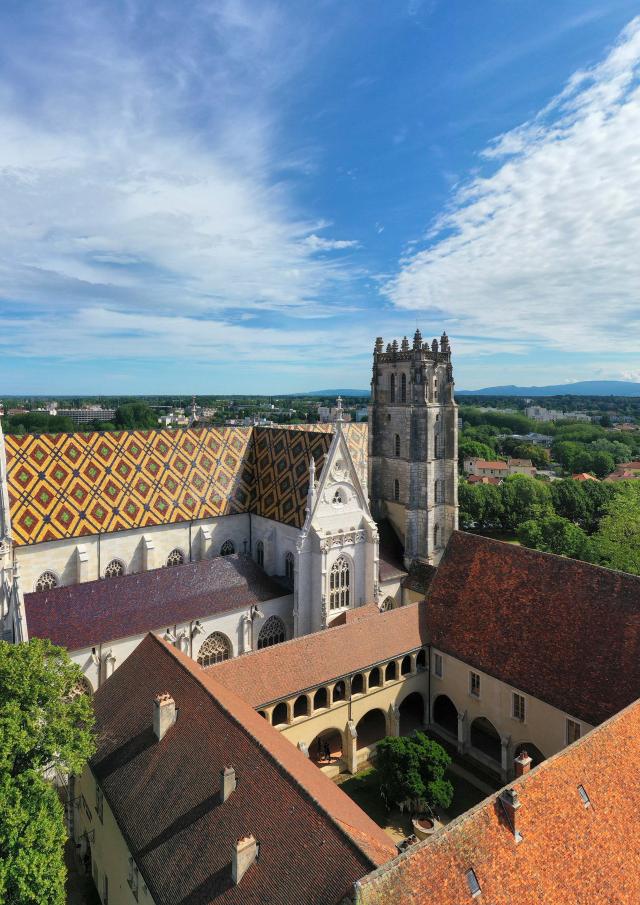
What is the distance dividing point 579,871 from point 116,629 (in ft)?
64.9

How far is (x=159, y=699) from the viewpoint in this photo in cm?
1708

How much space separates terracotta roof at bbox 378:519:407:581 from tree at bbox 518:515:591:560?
599 inches

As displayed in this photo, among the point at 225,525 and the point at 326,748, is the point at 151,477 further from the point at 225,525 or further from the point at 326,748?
the point at 326,748

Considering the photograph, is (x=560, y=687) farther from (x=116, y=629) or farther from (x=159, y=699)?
(x=116, y=629)

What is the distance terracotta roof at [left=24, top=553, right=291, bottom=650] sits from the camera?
2456 cm

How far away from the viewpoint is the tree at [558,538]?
45406mm

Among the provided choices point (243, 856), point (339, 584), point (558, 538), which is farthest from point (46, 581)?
point (558, 538)

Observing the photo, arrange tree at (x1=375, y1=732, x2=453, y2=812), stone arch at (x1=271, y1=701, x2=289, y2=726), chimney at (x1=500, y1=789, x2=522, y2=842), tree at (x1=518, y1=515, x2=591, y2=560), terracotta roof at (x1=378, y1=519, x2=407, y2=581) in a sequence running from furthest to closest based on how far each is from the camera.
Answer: tree at (x1=518, y1=515, x2=591, y2=560), terracotta roof at (x1=378, y1=519, x2=407, y2=581), stone arch at (x1=271, y1=701, x2=289, y2=726), tree at (x1=375, y1=732, x2=453, y2=812), chimney at (x1=500, y1=789, x2=522, y2=842)

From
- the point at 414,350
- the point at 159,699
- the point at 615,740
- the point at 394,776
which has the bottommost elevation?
the point at 394,776

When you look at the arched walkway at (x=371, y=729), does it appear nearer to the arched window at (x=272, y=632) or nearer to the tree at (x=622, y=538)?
the arched window at (x=272, y=632)

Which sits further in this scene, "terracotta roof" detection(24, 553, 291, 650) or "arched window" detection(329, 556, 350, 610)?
"arched window" detection(329, 556, 350, 610)

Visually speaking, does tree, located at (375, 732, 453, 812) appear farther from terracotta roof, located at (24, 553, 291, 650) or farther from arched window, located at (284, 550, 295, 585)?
arched window, located at (284, 550, 295, 585)

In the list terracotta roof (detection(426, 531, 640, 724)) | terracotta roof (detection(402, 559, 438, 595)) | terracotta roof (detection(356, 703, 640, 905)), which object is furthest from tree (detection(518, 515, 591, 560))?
terracotta roof (detection(356, 703, 640, 905))

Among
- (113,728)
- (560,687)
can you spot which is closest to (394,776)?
(560,687)
